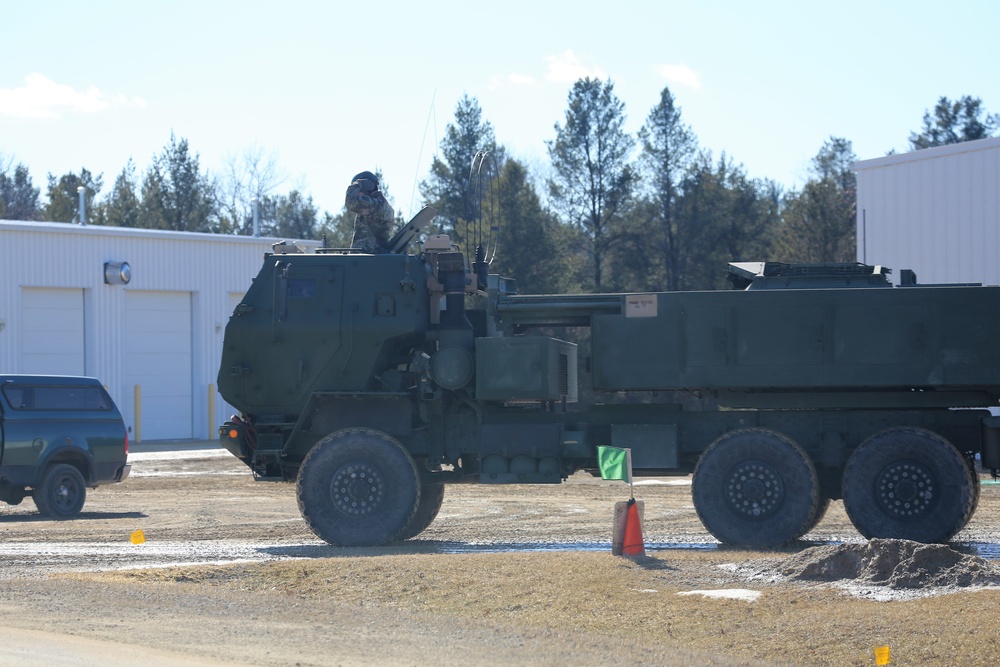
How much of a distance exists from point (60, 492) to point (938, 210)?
18929mm

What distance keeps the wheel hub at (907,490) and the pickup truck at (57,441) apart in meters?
11.1

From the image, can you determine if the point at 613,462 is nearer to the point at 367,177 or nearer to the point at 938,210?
the point at 367,177

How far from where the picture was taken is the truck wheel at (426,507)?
49.5 feet

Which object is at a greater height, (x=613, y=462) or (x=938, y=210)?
(x=938, y=210)

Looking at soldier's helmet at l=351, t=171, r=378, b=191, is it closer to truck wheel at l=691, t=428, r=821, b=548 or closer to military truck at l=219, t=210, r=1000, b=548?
military truck at l=219, t=210, r=1000, b=548

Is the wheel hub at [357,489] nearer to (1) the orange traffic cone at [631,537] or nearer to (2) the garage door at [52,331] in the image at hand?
(1) the orange traffic cone at [631,537]

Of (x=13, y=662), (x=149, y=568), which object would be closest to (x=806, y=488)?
(x=149, y=568)

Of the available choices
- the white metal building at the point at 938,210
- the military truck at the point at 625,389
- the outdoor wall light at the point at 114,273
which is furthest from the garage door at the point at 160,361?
the military truck at the point at 625,389

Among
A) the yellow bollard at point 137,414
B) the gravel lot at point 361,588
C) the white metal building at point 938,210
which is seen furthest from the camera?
the yellow bollard at point 137,414

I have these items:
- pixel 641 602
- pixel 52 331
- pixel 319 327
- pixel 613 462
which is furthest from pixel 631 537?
pixel 52 331

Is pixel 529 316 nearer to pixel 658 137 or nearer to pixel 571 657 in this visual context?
pixel 571 657

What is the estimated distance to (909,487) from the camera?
13367 mm

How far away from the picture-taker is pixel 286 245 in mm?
15016

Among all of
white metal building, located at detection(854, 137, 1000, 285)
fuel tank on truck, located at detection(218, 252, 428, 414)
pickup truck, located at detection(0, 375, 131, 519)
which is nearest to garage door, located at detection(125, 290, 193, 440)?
pickup truck, located at detection(0, 375, 131, 519)
